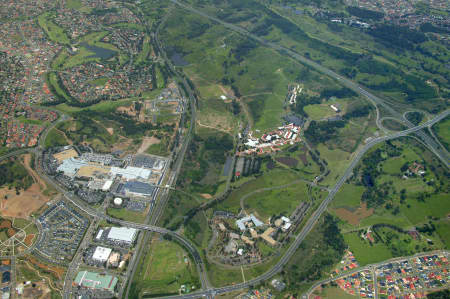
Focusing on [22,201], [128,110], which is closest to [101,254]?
[22,201]

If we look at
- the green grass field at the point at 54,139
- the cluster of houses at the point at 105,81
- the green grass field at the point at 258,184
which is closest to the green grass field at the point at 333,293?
the green grass field at the point at 258,184

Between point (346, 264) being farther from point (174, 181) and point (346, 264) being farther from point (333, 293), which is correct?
point (174, 181)

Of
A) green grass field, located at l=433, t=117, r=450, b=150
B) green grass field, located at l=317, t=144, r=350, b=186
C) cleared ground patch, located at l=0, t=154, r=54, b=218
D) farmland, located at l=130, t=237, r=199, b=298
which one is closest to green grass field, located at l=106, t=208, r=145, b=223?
farmland, located at l=130, t=237, r=199, b=298

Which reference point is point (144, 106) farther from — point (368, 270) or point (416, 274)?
point (416, 274)

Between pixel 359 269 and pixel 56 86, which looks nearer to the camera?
pixel 359 269

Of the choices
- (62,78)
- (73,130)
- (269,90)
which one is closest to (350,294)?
(269,90)

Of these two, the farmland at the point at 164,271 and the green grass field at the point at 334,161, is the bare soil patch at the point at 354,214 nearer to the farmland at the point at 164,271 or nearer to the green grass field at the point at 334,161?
the green grass field at the point at 334,161
